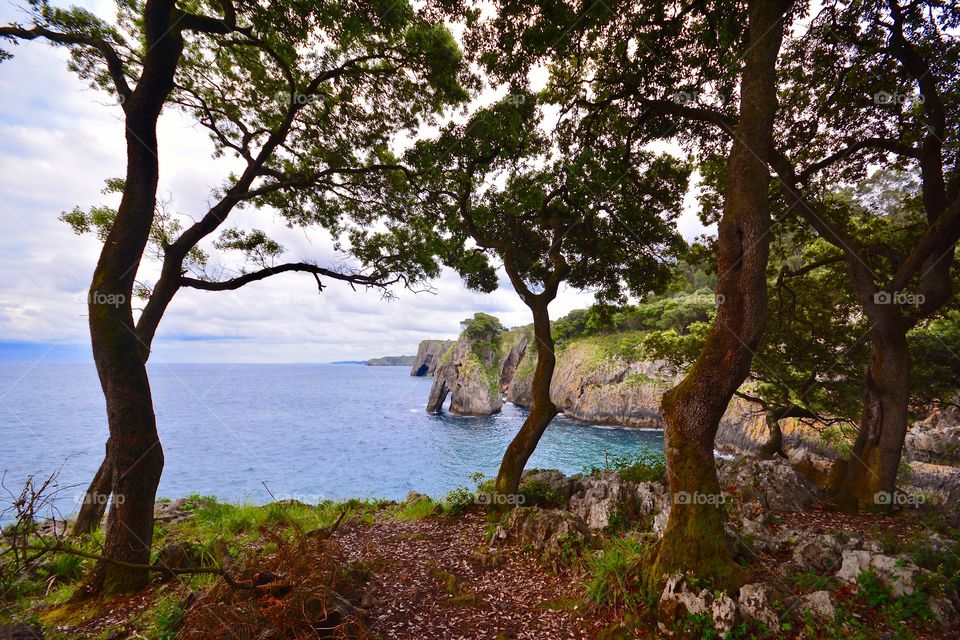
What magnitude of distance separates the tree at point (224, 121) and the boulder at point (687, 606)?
6.51 metres

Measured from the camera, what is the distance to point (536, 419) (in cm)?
844

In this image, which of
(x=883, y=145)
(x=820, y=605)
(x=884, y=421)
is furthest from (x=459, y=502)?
(x=883, y=145)

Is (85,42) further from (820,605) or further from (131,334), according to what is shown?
(820,605)

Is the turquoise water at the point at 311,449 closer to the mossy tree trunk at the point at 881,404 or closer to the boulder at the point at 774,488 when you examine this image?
the boulder at the point at 774,488

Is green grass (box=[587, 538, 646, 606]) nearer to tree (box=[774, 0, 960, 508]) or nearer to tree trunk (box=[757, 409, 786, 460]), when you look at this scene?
tree (box=[774, 0, 960, 508])

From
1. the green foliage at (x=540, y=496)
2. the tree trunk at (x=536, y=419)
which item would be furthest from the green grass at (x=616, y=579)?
the green foliage at (x=540, y=496)

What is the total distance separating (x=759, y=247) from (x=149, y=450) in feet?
27.1

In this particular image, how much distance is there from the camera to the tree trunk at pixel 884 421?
24.8 feet

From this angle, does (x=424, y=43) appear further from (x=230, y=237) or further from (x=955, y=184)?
(x=955, y=184)

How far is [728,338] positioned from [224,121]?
10.3m

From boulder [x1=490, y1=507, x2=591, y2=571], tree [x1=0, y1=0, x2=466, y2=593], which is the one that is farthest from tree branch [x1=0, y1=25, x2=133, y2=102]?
boulder [x1=490, y1=507, x2=591, y2=571]

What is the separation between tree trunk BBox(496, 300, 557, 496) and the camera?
8.38m

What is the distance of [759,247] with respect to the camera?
4086 millimetres

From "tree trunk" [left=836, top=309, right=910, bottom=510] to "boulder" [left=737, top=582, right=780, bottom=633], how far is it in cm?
667
